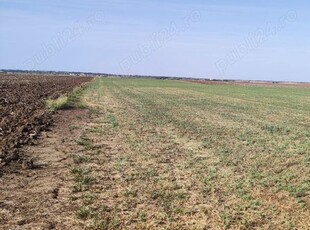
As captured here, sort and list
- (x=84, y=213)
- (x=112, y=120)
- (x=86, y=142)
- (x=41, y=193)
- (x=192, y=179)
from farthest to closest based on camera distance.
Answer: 1. (x=112, y=120)
2. (x=86, y=142)
3. (x=192, y=179)
4. (x=41, y=193)
5. (x=84, y=213)

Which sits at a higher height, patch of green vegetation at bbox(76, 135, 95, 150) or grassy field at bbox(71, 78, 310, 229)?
grassy field at bbox(71, 78, 310, 229)

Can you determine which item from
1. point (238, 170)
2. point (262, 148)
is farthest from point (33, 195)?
point (262, 148)

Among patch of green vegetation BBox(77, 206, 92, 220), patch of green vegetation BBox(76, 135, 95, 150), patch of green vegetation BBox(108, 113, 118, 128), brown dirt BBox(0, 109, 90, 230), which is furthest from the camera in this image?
patch of green vegetation BBox(108, 113, 118, 128)

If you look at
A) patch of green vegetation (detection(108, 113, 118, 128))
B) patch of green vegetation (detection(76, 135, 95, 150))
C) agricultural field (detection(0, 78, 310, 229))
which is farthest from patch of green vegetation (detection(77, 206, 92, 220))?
patch of green vegetation (detection(108, 113, 118, 128))

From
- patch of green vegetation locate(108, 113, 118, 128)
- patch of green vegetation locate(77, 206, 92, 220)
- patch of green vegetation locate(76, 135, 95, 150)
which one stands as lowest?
patch of green vegetation locate(108, 113, 118, 128)

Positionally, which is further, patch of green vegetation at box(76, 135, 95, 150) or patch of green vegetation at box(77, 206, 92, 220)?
patch of green vegetation at box(76, 135, 95, 150)

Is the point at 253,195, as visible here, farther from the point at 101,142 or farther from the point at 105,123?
the point at 105,123

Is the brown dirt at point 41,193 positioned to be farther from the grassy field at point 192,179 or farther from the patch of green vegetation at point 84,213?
the grassy field at point 192,179

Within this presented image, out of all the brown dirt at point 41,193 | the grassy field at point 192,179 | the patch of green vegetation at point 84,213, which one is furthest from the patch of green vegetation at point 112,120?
the patch of green vegetation at point 84,213

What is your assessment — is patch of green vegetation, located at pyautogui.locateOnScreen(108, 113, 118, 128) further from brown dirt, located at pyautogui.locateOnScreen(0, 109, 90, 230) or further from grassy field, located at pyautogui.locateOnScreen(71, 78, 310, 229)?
brown dirt, located at pyautogui.locateOnScreen(0, 109, 90, 230)

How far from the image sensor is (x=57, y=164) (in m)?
10.1

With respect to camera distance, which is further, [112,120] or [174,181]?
[112,120]

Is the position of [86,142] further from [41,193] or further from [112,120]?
[112,120]

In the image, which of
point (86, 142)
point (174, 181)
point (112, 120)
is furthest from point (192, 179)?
point (112, 120)
